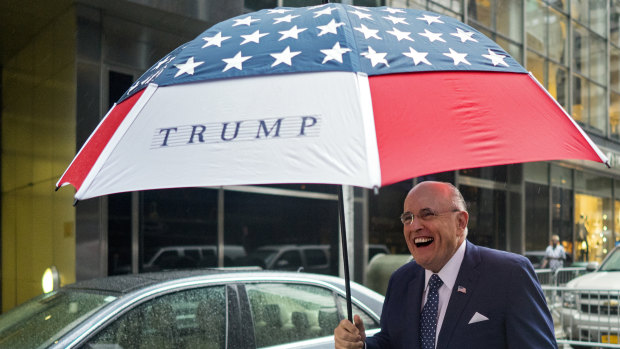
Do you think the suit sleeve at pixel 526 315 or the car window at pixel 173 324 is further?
the car window at pixel 173 324

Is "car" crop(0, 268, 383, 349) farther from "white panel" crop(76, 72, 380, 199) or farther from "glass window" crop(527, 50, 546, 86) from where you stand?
"glass window" crop(527, 50, 546, 86)

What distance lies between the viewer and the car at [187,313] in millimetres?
3686

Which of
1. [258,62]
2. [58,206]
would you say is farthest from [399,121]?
[58,206]

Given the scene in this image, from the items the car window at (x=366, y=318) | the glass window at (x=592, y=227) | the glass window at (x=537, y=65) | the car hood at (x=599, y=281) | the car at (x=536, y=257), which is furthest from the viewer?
the glass window at (x=592, y=227)

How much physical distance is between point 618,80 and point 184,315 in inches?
1025

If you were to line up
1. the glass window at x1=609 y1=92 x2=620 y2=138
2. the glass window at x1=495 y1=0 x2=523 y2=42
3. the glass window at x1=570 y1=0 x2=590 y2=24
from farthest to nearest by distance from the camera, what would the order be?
the glass window at x1=609 y1=92 x2=620 y2=138 → the glass window at x1=570 y1=0 x2=590 y2=24 → the glass window at x1=495 y1=0 x2=523 y2=42

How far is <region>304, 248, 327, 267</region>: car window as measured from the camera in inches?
491

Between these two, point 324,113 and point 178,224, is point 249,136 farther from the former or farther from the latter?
point 178,224

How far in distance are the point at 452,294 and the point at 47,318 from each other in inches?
106

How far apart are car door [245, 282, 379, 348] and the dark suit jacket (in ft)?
6.13

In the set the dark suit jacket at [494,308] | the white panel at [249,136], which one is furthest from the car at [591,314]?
the white panel at [249,136]

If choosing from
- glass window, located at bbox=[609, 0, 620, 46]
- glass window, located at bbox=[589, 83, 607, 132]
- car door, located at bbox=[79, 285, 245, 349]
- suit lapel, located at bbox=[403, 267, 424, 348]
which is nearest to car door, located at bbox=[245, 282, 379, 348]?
car door, located at bbox=[79, 285, 245, 349]

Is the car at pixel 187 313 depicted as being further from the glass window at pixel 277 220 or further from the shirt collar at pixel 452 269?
the glass window at pixel 277 220

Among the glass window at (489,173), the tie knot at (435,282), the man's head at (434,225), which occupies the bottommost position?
the tie knot at (435,282)
